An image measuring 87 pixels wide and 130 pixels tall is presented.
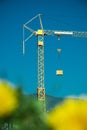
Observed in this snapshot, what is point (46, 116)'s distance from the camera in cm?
61

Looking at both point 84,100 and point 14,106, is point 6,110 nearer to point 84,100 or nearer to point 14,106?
point 14,106

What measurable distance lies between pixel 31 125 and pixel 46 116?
35 mm

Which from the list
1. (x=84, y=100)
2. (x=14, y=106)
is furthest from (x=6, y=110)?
(x=84, y=100)

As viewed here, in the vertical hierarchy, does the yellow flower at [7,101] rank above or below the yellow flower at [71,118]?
above

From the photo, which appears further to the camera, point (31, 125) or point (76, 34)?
point (76, 34)

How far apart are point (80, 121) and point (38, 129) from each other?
6cm

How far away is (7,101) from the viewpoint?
1.91ft

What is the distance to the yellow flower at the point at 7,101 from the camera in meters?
0.58

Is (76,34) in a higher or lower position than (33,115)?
higher

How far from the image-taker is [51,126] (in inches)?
23.1

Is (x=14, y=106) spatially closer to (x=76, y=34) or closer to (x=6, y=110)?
(x=6, y=110)

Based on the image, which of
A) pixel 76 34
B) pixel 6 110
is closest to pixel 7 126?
pixel 6 110

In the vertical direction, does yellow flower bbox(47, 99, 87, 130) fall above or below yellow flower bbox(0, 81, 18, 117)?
below

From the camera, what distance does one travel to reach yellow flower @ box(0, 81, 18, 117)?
1.90 ft
